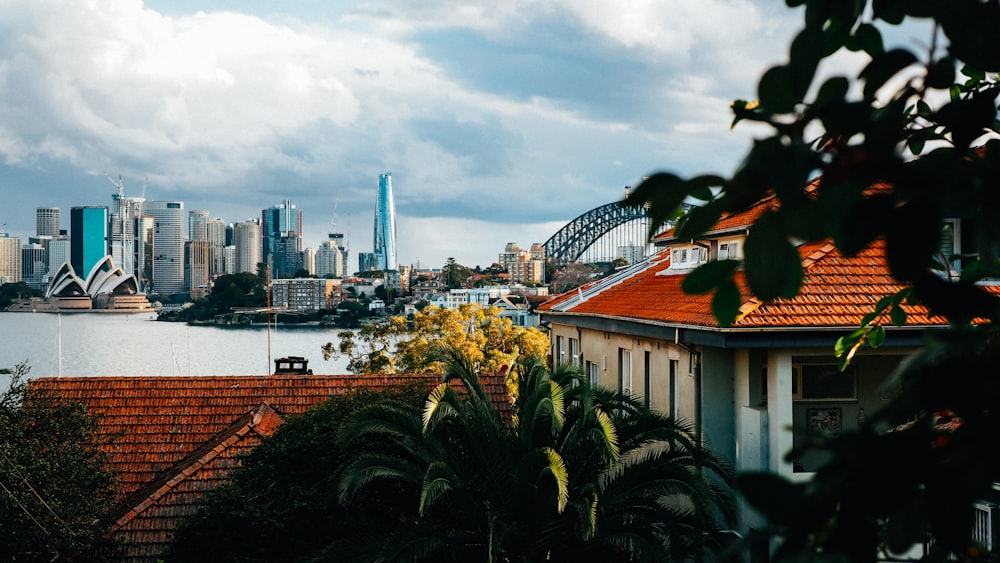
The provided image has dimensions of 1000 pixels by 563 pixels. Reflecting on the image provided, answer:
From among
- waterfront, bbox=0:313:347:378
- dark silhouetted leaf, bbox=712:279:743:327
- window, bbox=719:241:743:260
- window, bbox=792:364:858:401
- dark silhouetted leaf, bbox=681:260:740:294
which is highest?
Answer: window, bbox=719:241:743:260

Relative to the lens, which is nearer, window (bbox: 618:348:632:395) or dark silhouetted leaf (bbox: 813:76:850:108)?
dark silhouetted leaf (bbox: 813:76:850:108)

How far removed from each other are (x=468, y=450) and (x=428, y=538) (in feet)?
5.47

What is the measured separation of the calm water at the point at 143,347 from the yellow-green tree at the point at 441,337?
3932mm

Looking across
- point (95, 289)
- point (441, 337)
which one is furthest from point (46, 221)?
point (441, 337)

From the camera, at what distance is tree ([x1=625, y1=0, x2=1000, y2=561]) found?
1.20 m

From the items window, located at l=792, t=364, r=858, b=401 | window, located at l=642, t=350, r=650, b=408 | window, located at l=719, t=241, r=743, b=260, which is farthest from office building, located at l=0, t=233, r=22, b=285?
window, located at l=719, t=241, r=743, b=260

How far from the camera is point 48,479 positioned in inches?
481

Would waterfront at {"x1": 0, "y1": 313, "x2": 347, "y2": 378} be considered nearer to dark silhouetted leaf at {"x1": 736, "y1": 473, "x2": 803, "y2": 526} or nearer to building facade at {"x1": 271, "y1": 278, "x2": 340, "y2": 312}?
building facade at {"x1": 271, "y1": 278, "x2": 340, "y2": 312}

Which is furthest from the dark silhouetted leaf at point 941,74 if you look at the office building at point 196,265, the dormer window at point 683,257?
the office building at point 196,265

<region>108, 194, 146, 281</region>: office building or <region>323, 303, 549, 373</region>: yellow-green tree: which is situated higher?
<region>108, 194, 146, 281</region>: office building

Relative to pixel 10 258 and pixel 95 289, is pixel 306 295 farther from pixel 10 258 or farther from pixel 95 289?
pixel 10 258

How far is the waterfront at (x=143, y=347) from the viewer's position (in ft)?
170

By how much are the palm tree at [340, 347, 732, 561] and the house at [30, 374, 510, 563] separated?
93.5 inches

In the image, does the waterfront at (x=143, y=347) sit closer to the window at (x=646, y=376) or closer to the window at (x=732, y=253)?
the window at (x=646, y=376)
